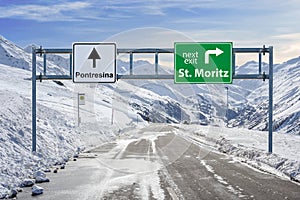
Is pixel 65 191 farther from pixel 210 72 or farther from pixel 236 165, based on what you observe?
pixel 210 72

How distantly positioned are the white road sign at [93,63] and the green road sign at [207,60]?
11.3ft

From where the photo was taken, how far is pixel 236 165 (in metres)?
16.1

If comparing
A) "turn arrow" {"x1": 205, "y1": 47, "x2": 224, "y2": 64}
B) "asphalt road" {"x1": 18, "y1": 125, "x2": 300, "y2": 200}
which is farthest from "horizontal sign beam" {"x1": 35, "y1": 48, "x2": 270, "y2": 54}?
"asphalt road" {"x1": 18, "y1": 125, "x2": 300, "y2": 200}

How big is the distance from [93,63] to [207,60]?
5813mm

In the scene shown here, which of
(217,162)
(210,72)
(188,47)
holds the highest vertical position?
(188,47)

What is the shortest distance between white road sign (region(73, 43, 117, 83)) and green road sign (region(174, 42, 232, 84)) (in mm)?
3455

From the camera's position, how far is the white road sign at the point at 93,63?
66.0ft

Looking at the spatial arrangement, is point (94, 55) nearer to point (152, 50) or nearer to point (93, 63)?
point (93, 63)

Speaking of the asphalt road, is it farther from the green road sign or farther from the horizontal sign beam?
the horizontal sign beam

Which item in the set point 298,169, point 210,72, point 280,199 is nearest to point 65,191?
point 280,199

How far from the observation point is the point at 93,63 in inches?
792

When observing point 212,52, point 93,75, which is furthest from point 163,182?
point 212,52

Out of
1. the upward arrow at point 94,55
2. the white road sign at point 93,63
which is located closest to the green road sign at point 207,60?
the white road sign at point 93,63

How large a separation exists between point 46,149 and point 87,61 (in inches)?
190
